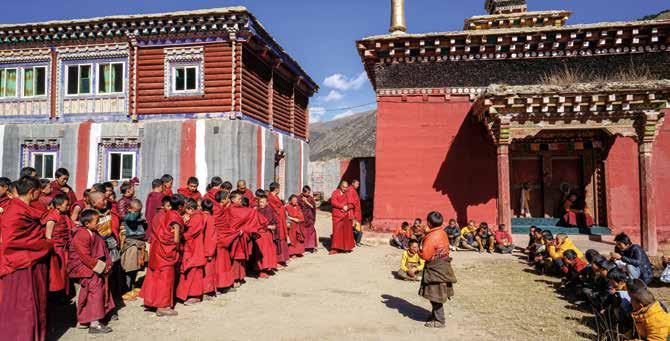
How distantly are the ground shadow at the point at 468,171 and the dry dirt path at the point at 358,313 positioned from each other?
3.65m

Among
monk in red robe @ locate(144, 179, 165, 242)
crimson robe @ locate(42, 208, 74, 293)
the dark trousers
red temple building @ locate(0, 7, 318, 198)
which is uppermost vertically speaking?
red temple building @ locate(0, 7, 318, 198)

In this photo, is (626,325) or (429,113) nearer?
(626,325)

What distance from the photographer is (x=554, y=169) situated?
39.8 ft

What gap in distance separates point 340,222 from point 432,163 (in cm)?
336

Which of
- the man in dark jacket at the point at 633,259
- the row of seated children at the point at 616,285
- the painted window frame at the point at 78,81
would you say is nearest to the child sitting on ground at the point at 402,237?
the row of seated children at the point at 616,285

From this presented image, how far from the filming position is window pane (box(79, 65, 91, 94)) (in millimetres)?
12984

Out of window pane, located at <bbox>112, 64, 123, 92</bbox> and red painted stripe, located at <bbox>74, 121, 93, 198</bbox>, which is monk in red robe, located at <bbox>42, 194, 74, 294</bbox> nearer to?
red painted stripe, located at <bbox>74, 121, 93, 198</bbox>

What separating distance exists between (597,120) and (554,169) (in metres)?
2.73

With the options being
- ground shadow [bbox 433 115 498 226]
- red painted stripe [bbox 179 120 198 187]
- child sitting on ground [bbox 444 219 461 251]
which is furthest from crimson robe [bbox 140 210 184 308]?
ground shadow [bbox 433 115 498 226]

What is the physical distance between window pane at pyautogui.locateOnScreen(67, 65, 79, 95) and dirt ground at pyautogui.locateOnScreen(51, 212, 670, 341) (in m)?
10.0

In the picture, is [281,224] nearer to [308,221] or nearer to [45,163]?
[308,221]

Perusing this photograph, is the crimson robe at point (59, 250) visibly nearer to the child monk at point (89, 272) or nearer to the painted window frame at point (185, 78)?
the child monk at point (89, 272)

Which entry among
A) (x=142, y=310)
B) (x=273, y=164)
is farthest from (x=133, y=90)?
(x=142, y=310)

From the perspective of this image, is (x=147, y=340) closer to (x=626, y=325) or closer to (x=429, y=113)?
(x=626, y=325)
